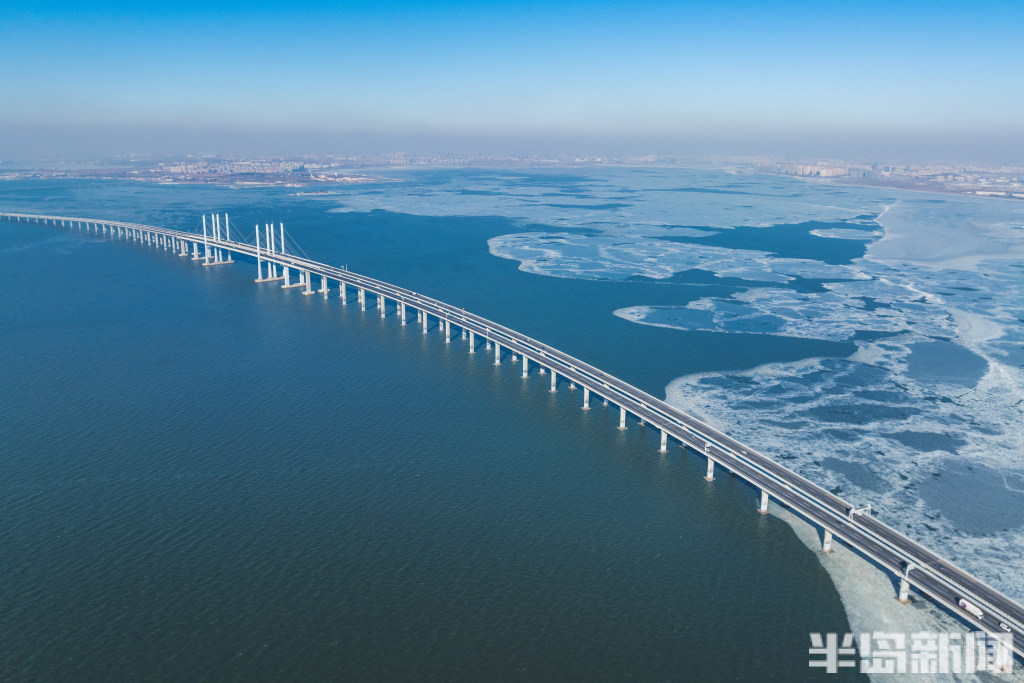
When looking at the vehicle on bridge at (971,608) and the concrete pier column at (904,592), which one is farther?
the concrete pier column at (904,592)

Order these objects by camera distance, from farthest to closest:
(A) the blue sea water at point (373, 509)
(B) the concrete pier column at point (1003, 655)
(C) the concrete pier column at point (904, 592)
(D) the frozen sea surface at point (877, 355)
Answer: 1. (D) the frozen sea surface at point (877, 355)
2. (C) the concrete pier column at point (904, 592)
3. (A) the blue sea water at point (373, 509)
4. (B) the concrete pier column at point (1003, 655)

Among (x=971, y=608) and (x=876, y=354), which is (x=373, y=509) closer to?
(x=971, y=608)

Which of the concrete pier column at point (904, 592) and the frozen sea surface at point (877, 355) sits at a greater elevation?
the frozen sea surface at point (877, 355)

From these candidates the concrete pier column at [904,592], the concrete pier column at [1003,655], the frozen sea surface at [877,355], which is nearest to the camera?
the concrete pier column at [1003,655]

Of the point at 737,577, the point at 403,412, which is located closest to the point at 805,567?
the point at 737,577

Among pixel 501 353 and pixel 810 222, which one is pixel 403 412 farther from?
pixel 810 222

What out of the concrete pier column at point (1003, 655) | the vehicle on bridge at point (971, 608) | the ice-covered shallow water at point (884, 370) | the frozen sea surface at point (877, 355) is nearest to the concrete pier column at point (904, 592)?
the ice-covered shallow water at point (884, 370)

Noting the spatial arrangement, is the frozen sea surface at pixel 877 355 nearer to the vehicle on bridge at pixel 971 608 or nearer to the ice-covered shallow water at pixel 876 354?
the ice-covered shallow water at pixel 876 354

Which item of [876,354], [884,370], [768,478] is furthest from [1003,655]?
[876,354]
